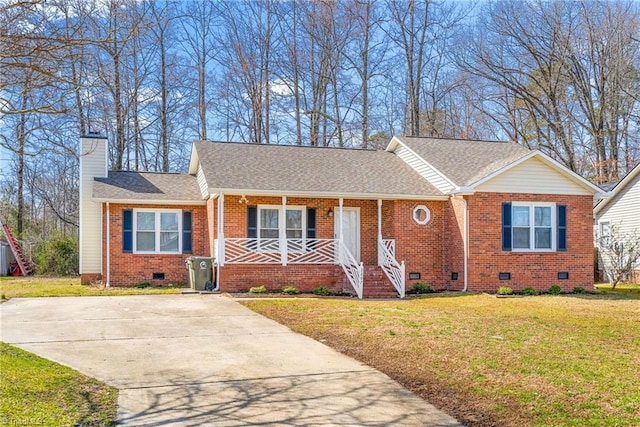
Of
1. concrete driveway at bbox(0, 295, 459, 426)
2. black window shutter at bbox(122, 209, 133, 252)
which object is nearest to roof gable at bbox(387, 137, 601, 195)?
concrete driveway at bbox(0, 295, 459, 426)

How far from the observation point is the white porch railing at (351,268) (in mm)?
16547

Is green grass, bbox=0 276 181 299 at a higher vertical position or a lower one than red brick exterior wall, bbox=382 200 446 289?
lower

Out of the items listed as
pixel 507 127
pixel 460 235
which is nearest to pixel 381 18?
pixel 507 127

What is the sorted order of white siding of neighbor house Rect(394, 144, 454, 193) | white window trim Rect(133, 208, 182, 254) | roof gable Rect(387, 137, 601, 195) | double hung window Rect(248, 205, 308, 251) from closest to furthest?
roof gable Rect(387, 137, 601, 195)
double hung window Rect(248, 205, 308, 251)
white siding of neighbor house Rect(394, 144, 454, 193)
white window trim Rect(133, 208, 182, 254)

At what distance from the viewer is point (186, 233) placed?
1994cm

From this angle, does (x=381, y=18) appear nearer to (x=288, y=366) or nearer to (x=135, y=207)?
(x=135, y=207)

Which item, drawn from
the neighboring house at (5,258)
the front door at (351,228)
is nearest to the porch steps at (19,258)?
the neighboring house at (5,258)

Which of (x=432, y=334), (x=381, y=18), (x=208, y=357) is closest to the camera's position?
(x=208, y=357)

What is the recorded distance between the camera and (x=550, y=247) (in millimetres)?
18094

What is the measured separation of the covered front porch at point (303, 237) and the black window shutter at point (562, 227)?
481 centimetres

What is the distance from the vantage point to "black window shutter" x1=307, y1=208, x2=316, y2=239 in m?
18.8

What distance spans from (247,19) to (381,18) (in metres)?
7.03

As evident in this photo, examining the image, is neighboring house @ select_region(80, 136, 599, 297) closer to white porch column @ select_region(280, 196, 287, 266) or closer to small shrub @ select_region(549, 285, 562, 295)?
white porch column @ select_region(280, 196, 287, 266)

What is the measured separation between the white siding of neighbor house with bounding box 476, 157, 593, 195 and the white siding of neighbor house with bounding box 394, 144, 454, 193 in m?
1.30
